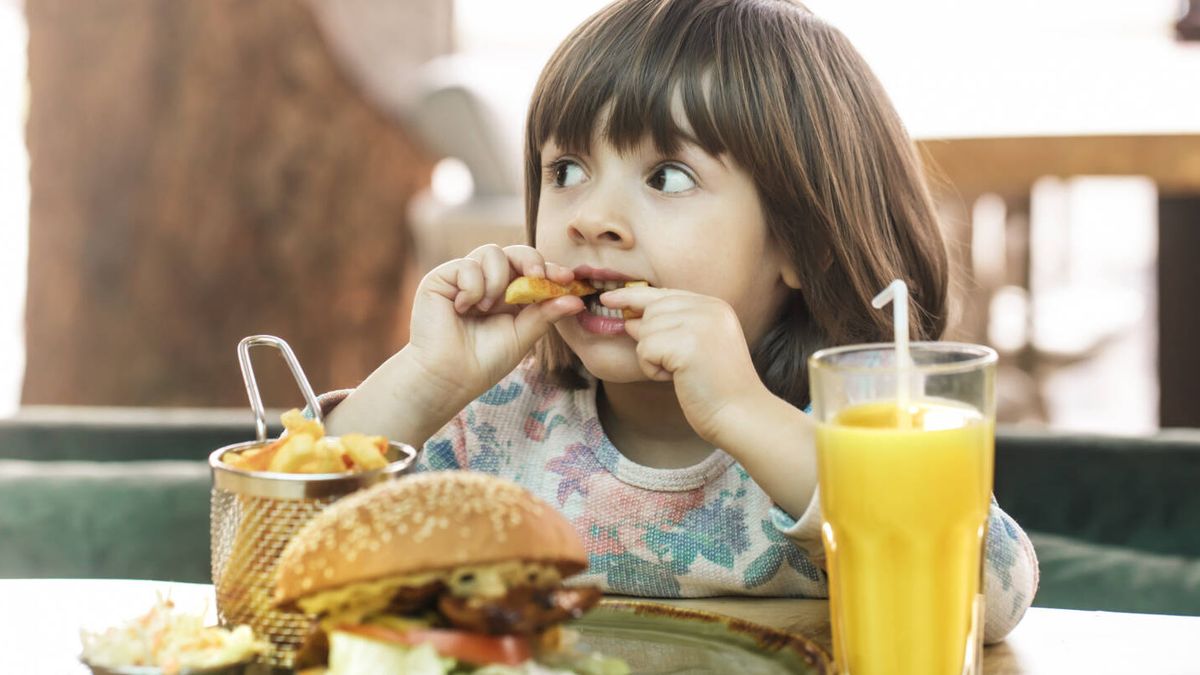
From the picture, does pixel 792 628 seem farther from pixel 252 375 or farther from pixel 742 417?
pixel 252 375

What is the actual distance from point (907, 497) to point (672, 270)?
48 cm

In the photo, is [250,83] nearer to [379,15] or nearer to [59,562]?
[379,15]

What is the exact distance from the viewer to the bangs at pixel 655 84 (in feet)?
4.38

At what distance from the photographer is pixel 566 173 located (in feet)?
4.67

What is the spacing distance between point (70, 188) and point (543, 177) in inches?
124

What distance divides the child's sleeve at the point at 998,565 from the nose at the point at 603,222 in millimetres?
327

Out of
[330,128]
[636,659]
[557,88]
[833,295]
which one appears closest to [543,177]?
[557,88]

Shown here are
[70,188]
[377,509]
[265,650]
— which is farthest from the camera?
[70,188]

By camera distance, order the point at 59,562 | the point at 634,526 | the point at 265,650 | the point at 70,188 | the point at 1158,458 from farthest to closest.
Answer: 1. the point at 70,188
2. the point at 59,562
3. the point at 1158,458
4. the point at 634,526
5. the point at 265,650

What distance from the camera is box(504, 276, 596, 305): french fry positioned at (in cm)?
132

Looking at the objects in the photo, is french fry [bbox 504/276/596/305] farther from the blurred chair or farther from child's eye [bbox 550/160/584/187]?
the blurred chair

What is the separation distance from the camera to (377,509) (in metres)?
0.85

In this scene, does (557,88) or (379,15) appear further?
(379,15)

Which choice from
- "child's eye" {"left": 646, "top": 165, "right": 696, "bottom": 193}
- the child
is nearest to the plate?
the child
